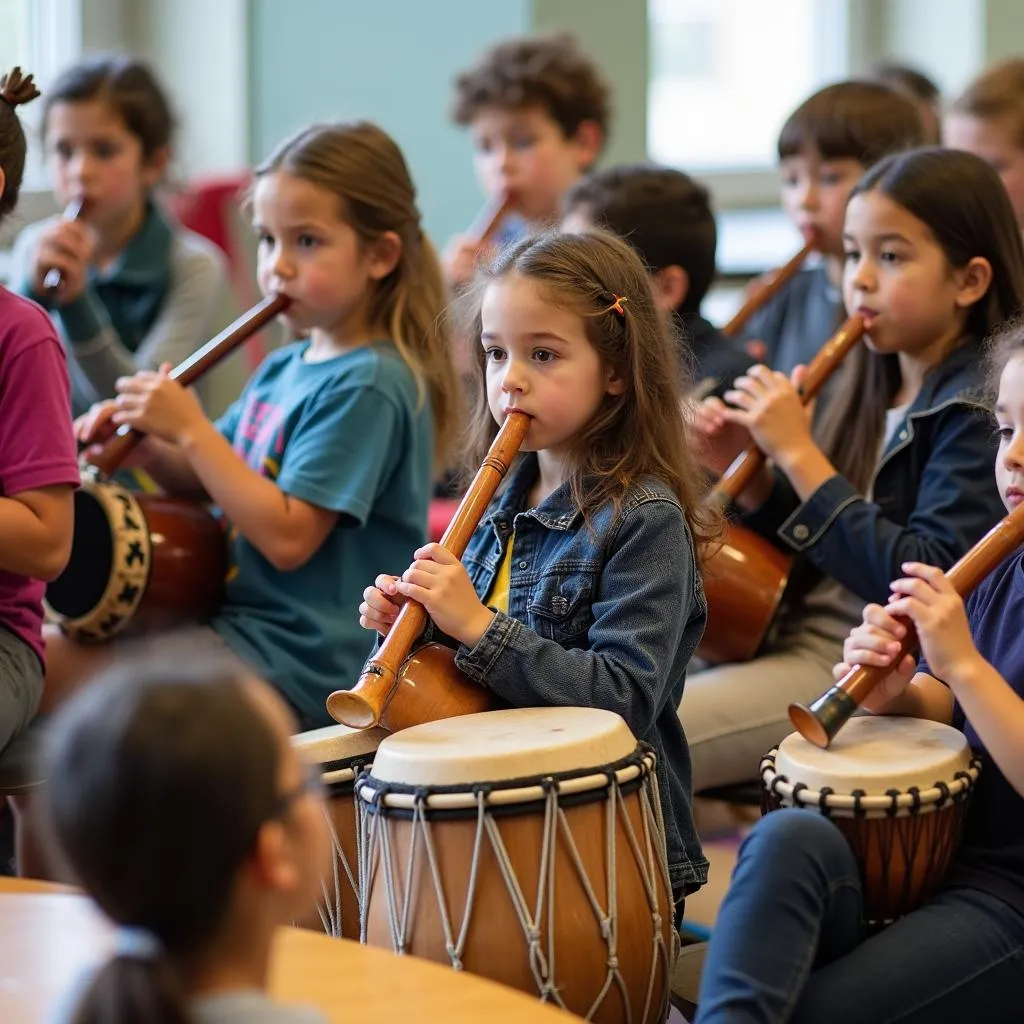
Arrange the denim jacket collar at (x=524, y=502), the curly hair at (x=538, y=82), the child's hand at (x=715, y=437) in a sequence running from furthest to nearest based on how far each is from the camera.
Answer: the curly hair at (x=538, y=82)
the child's hand at (x=715, y=437)
the denim jacket collar at (x=524, y=502)

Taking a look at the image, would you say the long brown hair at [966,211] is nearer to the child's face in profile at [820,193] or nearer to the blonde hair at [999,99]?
the child's face in profile at [820,193]

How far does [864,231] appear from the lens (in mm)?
2262

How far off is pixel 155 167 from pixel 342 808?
1812 millimetres

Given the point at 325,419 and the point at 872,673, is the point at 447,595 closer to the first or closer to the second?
the point at 872,673

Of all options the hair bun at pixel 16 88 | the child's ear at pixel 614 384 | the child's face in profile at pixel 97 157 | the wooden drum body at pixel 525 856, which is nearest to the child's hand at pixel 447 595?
the wooden drum body at pixel 525 856

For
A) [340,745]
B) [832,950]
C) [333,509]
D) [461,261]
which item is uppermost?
[461,261]

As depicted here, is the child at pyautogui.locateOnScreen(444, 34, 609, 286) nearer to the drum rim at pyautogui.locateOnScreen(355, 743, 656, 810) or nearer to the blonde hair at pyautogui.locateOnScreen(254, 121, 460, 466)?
the blonde hair at pyautogui.locateOnScreen(254, 121, 460, 466)

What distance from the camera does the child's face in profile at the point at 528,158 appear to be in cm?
349

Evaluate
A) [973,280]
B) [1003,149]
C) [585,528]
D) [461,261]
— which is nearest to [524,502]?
[585,528]

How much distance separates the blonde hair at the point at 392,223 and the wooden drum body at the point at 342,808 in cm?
73

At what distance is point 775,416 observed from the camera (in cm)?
227

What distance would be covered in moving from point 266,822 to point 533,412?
0.88 metres

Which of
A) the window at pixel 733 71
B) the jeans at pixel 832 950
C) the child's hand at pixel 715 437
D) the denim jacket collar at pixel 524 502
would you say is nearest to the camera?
the jeans at pixel 832 950

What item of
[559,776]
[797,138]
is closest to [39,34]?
[797,138]
